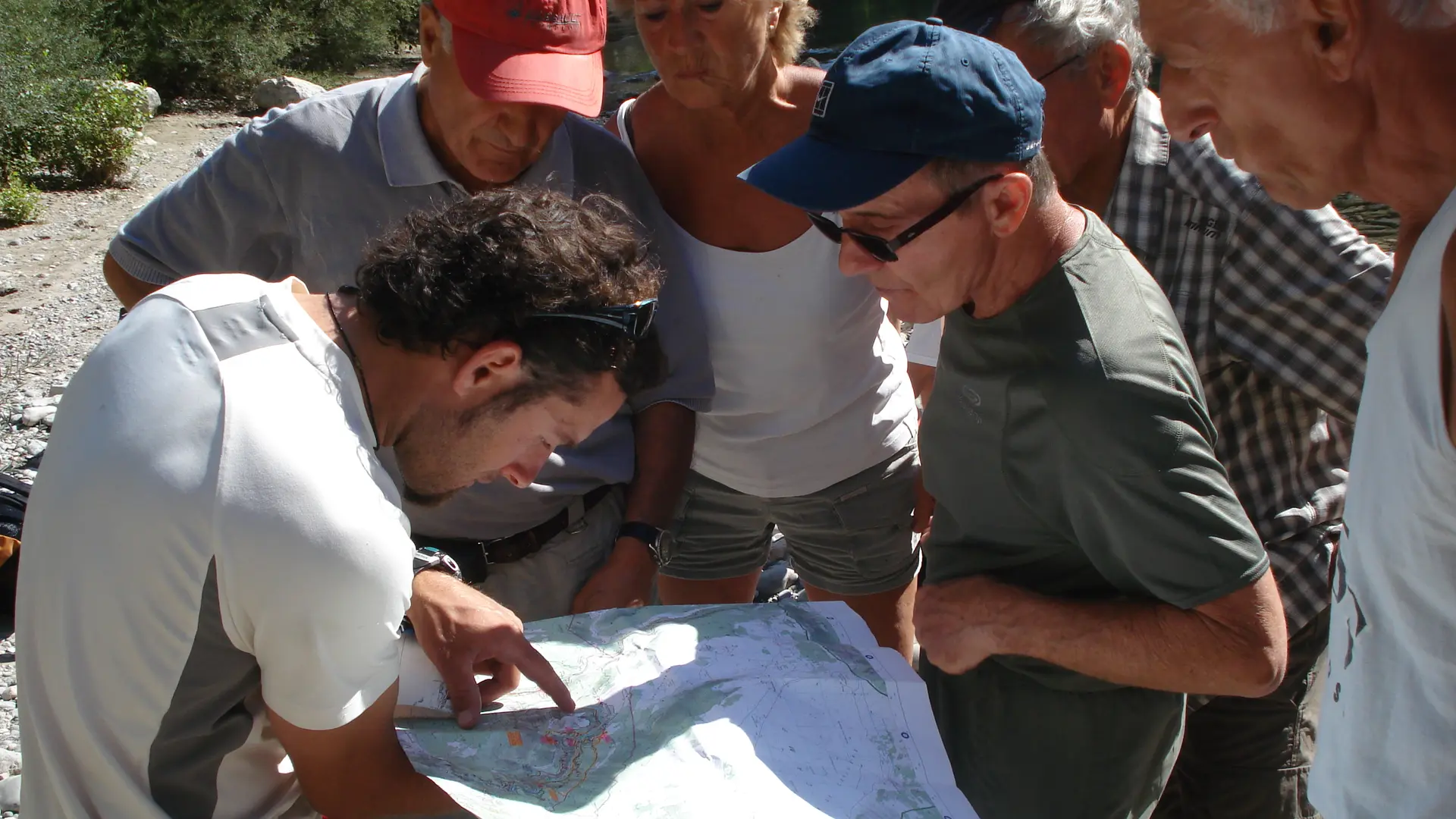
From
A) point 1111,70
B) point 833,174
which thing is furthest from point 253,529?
point 1111,70

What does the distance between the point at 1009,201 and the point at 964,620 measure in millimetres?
623

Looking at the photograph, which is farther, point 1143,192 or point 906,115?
point 1143,192

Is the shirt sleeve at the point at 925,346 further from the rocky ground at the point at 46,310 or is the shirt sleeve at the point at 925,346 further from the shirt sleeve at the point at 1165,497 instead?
the rocky ground at the point at 46,310

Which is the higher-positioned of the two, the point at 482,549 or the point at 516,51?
the point at 516,51

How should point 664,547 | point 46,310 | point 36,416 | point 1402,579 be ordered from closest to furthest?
point 1402,579
point 664,547
point 36,416
point 46,310

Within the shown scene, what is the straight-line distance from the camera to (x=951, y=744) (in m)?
1.93

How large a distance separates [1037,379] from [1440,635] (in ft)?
1.87

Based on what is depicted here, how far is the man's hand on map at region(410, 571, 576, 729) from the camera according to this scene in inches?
66.9

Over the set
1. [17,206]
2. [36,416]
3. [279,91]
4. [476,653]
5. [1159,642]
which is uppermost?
[1159,642]

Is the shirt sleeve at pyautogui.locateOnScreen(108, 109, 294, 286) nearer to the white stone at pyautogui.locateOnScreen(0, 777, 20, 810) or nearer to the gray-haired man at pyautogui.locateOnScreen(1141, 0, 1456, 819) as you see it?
the white stone at pyautogui.locateOnScreen(0, 777, 20, 810)

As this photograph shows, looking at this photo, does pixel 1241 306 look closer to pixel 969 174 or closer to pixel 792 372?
pixel 969 174

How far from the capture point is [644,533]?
7.66 ft

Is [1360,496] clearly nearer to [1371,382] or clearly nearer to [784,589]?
[1371,382]

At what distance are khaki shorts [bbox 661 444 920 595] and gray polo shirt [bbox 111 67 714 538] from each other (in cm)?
49
